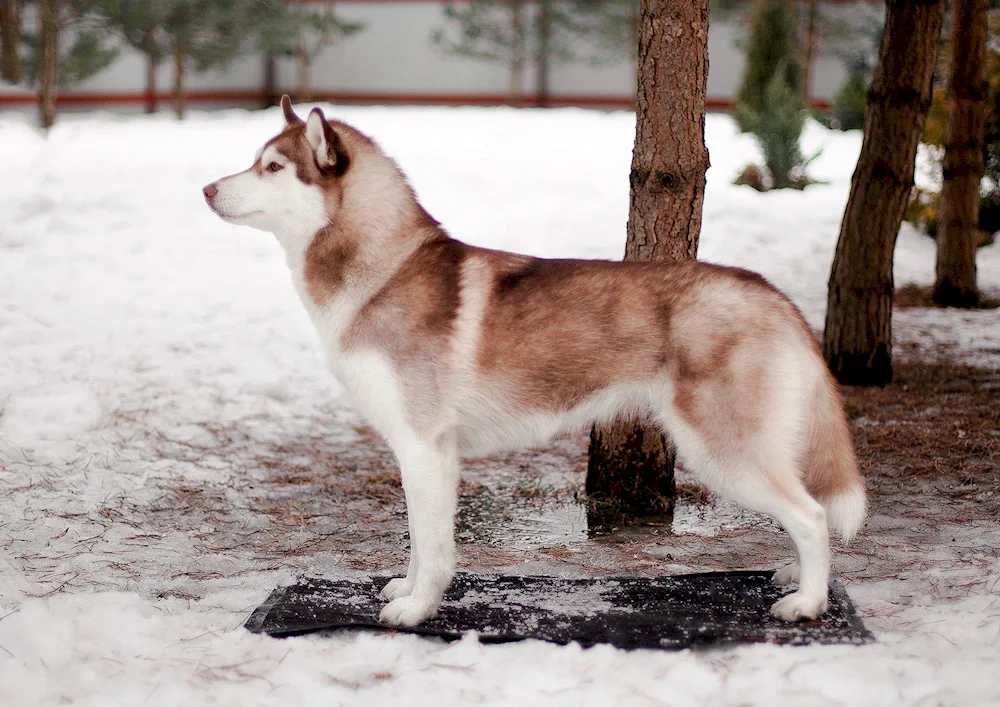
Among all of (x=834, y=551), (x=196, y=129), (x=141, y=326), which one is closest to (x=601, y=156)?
(x=196, y=129)

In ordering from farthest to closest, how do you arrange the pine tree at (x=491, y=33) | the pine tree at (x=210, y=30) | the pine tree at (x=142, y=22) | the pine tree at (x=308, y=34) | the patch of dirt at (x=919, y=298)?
the pine tree at (x=491, y=33), the pine tree at (x=308, y=34), the pine tree at (x=210, y=30), the pine tree at (x=142, y=22), the patch of dirt at (x=919, y=298)

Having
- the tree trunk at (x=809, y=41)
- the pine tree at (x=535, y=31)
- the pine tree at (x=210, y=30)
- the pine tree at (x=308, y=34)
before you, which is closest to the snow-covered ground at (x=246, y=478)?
the pine tree at (x=210, y=30)

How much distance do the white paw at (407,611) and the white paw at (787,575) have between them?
131 centimetres

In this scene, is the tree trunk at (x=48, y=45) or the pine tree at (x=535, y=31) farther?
the pine tree at (x=535, y=31)

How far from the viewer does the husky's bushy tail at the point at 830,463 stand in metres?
3.58

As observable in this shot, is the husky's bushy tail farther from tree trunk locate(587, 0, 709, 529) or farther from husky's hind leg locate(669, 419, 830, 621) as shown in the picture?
tree trunk locate(587, 0, 709, 529)

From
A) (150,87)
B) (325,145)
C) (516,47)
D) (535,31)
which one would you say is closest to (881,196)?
(325,145)

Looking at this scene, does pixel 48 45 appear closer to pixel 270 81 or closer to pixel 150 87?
pixel 150 87

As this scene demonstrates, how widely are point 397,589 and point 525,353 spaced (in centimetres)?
100

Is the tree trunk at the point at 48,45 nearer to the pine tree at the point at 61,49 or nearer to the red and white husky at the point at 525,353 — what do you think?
the pine tree at the point at 61,49

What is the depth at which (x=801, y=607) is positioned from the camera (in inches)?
138

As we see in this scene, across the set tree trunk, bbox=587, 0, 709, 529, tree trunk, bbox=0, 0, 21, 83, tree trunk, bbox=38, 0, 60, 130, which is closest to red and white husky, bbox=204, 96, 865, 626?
tree trunk, bbox=587, 0, 709, 529

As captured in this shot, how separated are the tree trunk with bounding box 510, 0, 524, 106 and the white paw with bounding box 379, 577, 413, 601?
2120 centimetres

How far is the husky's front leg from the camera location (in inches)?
139
